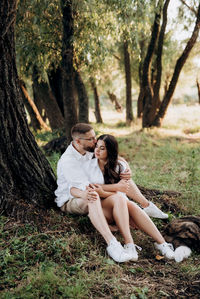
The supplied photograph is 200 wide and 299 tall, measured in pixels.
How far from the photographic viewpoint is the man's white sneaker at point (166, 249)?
365 cm

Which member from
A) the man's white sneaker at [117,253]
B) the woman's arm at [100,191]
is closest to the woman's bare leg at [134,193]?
the woman's arm at [100,191]

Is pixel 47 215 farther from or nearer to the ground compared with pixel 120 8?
nearer to the ground

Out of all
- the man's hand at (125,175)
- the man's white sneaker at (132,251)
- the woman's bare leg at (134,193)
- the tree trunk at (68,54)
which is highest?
the tree trunk at (68,54)

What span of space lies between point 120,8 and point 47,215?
5645 mm

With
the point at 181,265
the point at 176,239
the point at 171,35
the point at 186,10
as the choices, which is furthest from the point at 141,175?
the point at 171,35

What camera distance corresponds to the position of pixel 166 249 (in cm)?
371

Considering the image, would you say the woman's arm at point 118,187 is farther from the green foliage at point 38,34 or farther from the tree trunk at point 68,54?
the green foliage at point 38,34

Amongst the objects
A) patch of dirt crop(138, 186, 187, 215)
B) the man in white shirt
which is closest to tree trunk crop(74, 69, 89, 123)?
patch of dirt crop(138, 186, 187, 215)

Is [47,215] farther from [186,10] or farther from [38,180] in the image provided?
[186,10]

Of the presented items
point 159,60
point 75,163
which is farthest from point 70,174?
point 159,60

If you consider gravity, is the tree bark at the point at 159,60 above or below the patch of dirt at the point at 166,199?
above

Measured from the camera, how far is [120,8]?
294 inches

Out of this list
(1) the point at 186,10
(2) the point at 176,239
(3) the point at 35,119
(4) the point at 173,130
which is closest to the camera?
(2) the point at 176,239

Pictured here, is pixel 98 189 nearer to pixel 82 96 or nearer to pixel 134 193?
pixel 134 193
